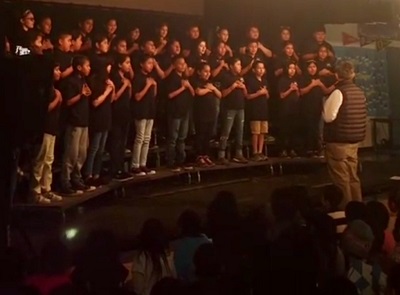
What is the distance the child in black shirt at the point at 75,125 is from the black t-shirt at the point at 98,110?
0.14 metres

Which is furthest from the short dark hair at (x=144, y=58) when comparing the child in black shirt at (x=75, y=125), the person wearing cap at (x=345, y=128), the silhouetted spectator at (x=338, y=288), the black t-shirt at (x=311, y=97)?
the silhouetted spectator at (x=338, y=288)

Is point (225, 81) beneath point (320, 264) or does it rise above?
above

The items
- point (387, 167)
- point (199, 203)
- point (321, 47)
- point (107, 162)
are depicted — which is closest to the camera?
point (199, 203)

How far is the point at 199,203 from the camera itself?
636cm

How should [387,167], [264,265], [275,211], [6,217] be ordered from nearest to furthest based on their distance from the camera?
1. [264,265]
2. [275,211]
3. [6,217]
4. [387,167]

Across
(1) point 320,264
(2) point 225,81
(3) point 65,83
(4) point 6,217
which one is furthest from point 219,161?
(1) point 320,264

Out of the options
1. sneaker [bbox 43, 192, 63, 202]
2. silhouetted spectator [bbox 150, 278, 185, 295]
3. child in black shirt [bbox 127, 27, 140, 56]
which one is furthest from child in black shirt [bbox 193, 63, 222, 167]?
silhouetted spectator [bbox 150, 278, 185, 295]

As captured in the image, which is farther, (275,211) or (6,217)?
(6,217)

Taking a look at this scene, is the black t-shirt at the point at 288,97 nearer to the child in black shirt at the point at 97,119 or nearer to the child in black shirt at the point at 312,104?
the child in black shirt at the point at 312,104

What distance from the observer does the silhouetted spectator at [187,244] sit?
3307 millimetres

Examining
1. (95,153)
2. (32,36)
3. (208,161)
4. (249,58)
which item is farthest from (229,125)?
(32,36)

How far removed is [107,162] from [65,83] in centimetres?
110

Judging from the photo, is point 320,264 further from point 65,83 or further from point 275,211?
point 65,83

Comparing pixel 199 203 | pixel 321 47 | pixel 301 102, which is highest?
pixel 321 47
